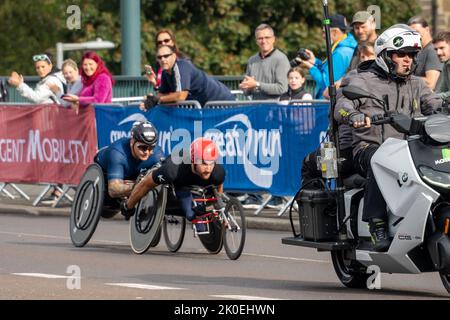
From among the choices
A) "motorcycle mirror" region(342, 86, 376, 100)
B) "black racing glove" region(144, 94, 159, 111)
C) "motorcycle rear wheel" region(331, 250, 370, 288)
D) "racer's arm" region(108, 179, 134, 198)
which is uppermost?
"motorcycle mirror" region(342, 86, 376, 100)

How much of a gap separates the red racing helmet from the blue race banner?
11.0 ft

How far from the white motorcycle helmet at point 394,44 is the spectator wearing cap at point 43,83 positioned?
41.3 feet

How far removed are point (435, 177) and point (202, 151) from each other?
483cm

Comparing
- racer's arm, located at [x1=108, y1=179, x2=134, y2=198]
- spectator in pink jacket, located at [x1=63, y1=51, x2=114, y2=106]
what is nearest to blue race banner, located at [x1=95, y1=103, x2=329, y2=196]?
spectator in pink jacket, located at [x1=63, y1=51, x2=114, y2=106]

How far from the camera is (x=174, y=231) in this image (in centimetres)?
1705

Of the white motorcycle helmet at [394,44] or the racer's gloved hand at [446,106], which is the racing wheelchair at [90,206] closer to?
the white motorcycle helmet at [394,44]

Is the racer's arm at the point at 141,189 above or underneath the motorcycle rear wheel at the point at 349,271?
above

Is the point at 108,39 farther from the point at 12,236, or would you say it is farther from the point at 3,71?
the point at 12,236

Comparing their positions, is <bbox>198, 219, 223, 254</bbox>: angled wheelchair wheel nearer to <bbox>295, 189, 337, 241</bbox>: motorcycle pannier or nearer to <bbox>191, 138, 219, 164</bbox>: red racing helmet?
<bbox>191, 138, 219, 164</bbox>: red racing helmet

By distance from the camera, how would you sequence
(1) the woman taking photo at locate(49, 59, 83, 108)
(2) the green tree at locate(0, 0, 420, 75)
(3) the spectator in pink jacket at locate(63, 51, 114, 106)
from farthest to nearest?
1. (2) the green tree at locate(0, 0, 420, 75)
2. (1) the woman taking photo at locate(49, 59, 83, 108)
3. (3) the spectator in pink jacket at locate(63, 51, 114, 106)

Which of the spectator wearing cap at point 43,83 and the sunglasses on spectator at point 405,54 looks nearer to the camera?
the sunglasses on spectator at point 405,54

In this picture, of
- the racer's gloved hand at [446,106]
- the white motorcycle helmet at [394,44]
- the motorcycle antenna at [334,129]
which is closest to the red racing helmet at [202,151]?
the motorcycle antenna at [334,129]

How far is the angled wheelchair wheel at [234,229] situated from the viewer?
15680mm

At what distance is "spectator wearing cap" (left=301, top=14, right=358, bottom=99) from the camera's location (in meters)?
19.2
